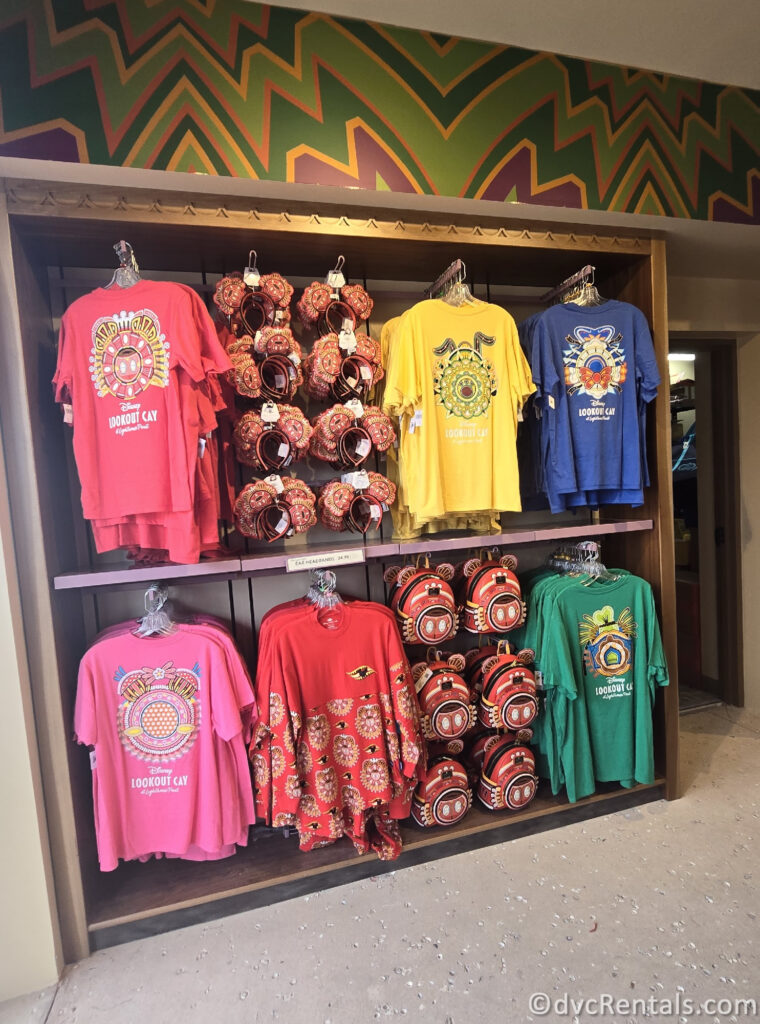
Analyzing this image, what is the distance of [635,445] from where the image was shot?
2.05 meters

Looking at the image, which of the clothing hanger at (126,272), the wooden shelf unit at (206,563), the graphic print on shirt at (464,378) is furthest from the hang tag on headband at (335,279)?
the clothing hanger at (126,272)

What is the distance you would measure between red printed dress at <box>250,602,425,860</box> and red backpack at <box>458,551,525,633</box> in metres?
0.33

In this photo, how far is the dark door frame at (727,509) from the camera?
2.97 m

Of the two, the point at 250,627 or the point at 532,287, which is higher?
the point at 532,287

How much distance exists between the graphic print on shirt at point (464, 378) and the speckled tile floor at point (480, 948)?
164 centimetres

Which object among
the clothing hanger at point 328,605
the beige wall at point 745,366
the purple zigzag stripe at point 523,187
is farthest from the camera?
the beige wall at point 745,366

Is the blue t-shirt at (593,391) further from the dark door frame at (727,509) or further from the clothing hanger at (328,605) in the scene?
the dark door frame at (727,509)

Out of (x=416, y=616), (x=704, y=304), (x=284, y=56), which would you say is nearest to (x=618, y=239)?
(x=704, y=304)

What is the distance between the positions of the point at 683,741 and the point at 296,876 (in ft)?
6.76

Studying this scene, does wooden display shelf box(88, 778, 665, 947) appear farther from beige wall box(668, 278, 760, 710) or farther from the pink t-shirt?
beige wall box(668, 278, 760, 710)

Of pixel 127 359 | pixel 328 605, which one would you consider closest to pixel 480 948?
pixel 328 605

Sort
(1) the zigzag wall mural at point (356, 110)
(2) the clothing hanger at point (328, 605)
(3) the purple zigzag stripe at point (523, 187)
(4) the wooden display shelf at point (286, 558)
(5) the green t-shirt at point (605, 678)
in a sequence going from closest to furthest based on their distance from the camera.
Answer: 1. (1) the zigzag wall mural at point (356, 110)
2. (4) the wooden display shelf at point (286, 558)
3. (3) the purple zigzag stripe at point (523, 187)
4. (2) the clothing hanger at point (328, 605)
5. (5) the green t-shirt at point (605, 678)

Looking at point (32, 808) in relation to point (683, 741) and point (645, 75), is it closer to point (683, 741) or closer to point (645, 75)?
point (683, 741)

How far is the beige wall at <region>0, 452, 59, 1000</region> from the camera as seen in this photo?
147 cm
